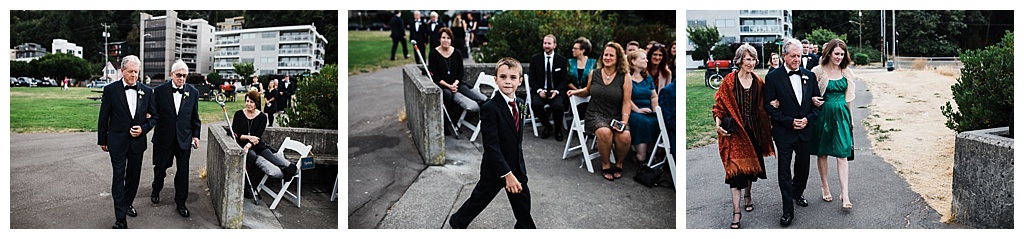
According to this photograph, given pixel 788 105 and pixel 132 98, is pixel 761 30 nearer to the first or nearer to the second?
pixel 788 105

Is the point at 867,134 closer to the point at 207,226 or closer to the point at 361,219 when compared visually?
the point at 361,219

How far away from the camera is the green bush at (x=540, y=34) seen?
8.00 meters

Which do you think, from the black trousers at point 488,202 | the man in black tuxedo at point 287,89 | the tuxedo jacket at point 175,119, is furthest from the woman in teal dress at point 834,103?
the tuxedo jacket at point 175,119

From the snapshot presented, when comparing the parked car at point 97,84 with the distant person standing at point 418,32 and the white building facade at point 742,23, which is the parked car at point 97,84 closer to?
the distant person standing at point 418,32

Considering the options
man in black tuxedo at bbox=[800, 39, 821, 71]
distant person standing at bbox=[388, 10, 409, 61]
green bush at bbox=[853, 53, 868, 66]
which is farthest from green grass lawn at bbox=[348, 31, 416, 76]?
green bush at bbox=[853, 53, 868, 66]

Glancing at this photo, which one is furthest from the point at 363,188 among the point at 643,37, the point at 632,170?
the point at 643,37

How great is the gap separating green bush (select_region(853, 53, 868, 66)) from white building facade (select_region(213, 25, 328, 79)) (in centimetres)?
317

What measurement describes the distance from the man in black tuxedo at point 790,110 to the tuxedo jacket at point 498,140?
147 cm

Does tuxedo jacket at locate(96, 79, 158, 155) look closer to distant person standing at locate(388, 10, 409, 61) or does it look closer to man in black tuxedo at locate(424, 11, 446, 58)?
distant person standing at locate(388, 10, 409, 61)

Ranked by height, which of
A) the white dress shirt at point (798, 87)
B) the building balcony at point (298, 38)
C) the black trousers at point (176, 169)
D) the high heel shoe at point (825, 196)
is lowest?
the high heel shoe at point (825, 196)

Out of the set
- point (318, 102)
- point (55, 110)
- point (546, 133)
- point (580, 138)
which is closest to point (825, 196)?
point (580, 138)

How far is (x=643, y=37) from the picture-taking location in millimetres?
8312

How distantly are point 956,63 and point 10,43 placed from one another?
5682 mm

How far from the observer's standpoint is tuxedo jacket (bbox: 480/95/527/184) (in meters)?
4.75
